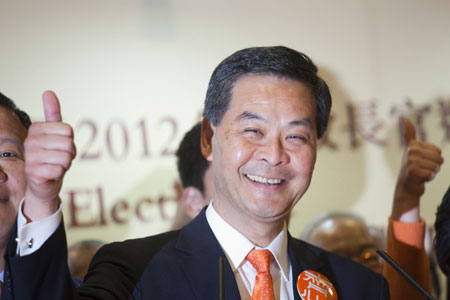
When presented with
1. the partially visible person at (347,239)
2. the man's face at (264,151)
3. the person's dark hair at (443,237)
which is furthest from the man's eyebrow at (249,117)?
the partially visible person at (347,239)

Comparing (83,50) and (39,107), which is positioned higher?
(83,50)

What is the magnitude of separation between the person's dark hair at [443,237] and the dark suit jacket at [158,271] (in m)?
0.18

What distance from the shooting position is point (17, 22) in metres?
2.67

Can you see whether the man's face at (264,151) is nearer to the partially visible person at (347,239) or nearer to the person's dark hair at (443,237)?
the person's dark hair at (443,237)

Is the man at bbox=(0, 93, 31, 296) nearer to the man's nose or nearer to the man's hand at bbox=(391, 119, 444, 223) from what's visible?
the man's nose

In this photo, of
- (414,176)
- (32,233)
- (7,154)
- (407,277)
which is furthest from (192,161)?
(32,233)

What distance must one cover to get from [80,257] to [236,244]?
1.32 m

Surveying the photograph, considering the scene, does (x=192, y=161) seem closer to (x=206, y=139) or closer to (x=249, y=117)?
(x=206, y=139)

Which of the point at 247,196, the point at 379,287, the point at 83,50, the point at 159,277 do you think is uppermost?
the point at 83,50

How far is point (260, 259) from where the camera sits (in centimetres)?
141

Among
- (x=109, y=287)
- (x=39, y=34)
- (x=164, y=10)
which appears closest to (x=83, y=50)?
(x=39, y=34)

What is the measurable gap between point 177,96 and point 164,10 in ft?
1.36

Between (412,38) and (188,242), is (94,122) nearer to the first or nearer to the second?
(188,242)

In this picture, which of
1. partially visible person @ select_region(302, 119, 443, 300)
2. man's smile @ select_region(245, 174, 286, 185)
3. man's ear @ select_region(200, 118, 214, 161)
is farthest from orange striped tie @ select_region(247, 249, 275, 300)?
partially visible person @ select_region(302, 119, 443, 300)
